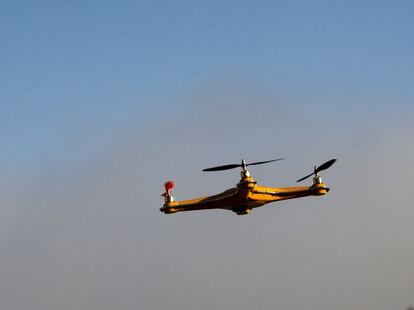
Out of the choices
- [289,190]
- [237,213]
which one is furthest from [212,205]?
[289,190]

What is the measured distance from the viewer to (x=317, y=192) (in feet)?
310

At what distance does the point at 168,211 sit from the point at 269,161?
43.1 feet

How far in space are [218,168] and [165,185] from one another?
6.78 metres

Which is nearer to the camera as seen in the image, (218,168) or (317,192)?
(218,168)

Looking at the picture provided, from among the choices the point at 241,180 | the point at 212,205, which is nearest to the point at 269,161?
the point at 241,180

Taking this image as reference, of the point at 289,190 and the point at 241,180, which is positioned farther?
the point at 289,190

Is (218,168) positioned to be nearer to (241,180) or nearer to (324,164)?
(241,180)

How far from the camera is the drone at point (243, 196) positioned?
88.6 metres

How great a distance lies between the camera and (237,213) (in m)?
92.4

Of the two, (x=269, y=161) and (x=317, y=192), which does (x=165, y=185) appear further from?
(x=317, y=192)

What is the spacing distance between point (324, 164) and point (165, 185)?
Answer: 1914 cm

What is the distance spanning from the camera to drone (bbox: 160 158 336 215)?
88625 mm

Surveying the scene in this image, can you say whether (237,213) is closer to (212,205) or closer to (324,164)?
(212,205)

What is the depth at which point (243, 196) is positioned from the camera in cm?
8938
